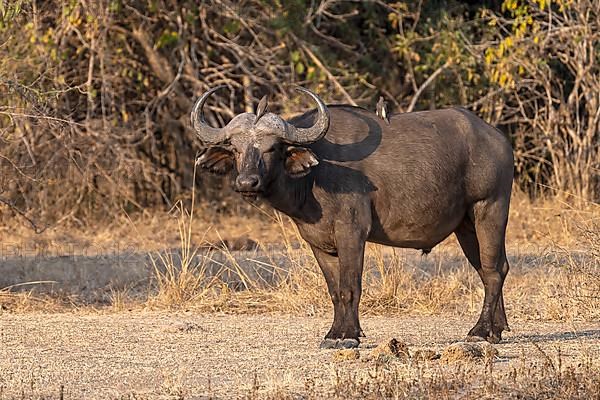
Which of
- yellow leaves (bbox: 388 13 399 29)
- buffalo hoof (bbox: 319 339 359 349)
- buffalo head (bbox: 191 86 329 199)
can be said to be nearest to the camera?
buffalo head (bbox: 191 86 329 199)

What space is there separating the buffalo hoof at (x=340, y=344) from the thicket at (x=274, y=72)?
662 cm

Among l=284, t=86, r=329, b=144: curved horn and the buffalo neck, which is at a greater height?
l=284, t=86, r=329, b=144: curved horn

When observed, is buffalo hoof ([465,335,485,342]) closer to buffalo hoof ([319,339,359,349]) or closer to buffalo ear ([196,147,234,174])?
buffalo hoof ([319,339,359,349])

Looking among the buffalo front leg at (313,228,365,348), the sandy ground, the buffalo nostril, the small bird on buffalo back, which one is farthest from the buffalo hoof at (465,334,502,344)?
the buffalo nostril

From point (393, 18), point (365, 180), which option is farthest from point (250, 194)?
point (393, 18)

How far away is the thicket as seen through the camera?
14742 mm

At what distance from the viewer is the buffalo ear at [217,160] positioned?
8055 millimetres

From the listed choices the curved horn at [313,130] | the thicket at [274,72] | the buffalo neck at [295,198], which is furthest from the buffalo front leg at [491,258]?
the thicket at [274,72]

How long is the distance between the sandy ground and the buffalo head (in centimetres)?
114

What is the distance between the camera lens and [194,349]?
8180mm

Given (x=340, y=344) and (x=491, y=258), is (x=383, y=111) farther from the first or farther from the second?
(x=340, y=344)

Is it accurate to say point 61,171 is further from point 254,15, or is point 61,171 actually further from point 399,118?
point 399,118

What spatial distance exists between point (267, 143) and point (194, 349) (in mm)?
1461

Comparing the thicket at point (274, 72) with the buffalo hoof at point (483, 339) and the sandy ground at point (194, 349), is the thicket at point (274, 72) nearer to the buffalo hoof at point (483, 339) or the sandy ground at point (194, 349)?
the sandy ground at point (194, 349)
